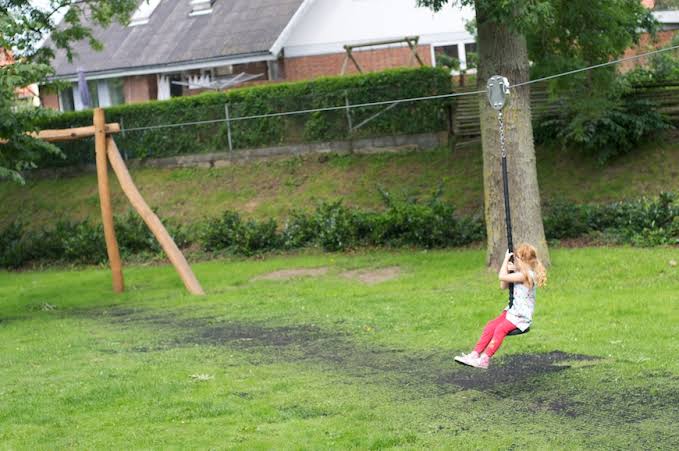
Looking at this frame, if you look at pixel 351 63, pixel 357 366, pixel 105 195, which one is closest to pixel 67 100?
pixel 351 63

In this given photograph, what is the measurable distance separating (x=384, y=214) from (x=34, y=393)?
13.5m

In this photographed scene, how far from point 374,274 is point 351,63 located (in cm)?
1708

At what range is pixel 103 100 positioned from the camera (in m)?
43.4

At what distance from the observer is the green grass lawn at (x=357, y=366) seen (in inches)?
396

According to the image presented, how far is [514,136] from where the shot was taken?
1969 cm

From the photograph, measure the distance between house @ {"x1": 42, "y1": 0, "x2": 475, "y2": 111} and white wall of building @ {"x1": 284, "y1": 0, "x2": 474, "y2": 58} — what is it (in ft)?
0.11

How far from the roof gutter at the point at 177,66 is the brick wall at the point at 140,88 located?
24.2 inches

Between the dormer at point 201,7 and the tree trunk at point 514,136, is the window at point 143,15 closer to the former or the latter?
the dormer at point 201,7

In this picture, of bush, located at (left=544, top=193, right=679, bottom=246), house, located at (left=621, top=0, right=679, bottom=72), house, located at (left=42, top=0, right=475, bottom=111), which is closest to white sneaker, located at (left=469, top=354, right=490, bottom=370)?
bush, located at (left=544, top=193, right=679, bottom=246)

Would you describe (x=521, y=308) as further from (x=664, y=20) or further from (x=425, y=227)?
(x=664, y=20)

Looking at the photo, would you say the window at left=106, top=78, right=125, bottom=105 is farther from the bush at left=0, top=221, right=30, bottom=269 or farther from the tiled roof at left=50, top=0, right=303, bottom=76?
the bush at left=0, top=221, right=30, bottom=269

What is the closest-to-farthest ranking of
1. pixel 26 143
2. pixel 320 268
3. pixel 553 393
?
pixel 553 393, pixel 26 143, pixel 320 268

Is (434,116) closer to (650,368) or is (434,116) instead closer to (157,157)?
(157,157)

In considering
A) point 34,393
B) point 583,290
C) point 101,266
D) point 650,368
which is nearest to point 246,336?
point 34,393
